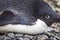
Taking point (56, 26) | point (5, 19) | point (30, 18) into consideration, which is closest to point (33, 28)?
point (30, 18)

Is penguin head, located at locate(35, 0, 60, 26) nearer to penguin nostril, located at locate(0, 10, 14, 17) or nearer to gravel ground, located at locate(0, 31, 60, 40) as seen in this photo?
gravel ground, located at locate(0, 31, 60, 40)

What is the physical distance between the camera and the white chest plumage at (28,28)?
1.63 metres

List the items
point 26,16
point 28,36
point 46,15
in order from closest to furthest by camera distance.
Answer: point 28,36 → point 26,16 → point 46,15

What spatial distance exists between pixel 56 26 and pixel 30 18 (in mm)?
455

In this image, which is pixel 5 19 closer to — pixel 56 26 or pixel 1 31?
pixel 1 31

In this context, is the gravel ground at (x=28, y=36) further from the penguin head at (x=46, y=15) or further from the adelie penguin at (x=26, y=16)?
the penguin head at (x=46, y=15)

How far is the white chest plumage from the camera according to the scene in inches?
64.1

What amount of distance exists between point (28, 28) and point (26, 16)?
0.10m

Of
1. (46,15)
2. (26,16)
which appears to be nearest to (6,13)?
(26,16)

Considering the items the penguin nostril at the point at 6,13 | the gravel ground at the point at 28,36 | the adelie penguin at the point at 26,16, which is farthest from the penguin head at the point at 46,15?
the penguin nostril at the point at 6,13

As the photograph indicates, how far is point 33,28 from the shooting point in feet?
5.58

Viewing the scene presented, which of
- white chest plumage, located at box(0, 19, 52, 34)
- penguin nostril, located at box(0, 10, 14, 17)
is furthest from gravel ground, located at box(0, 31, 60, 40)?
penguin nostril, located at box(0, 10, 14, 17)

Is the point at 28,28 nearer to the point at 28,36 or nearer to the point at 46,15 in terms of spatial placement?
the point at 28,36

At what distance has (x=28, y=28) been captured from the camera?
168 centimetres
